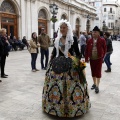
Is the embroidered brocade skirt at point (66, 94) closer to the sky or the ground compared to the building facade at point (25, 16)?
closer to the ground

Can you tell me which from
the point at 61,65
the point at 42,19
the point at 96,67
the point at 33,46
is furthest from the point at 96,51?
the point at 42,19

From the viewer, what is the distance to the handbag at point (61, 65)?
3.68 meters

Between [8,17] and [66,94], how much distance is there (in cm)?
1751

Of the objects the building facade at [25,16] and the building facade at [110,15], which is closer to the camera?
the building facade at [25,16]

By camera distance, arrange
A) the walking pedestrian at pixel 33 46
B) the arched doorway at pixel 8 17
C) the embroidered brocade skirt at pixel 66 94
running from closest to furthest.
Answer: the embroidered brocade skirt at pixel 66 94
the walking pedestrian at pixel 33 46
the arched doorway at pixel 8 17

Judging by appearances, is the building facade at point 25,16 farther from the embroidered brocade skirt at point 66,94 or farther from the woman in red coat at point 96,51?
the embroidered brocade skirt at point 66,94

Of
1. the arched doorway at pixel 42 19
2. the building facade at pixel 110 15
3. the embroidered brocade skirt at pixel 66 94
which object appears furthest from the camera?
the building facade at pixel 110 15

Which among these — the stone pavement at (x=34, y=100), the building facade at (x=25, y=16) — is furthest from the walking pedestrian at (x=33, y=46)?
the building facade at (x=25, y=16)

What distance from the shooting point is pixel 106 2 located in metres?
76.4

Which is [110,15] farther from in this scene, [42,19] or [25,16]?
[25,16]

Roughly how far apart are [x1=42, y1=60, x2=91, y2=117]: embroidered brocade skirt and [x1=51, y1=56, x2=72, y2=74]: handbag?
55 millimetres

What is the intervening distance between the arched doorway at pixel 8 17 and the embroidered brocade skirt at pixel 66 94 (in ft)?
54.1

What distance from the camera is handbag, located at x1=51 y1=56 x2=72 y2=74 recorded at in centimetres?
368

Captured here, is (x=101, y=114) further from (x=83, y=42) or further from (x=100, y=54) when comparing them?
(x=83, y=42)
